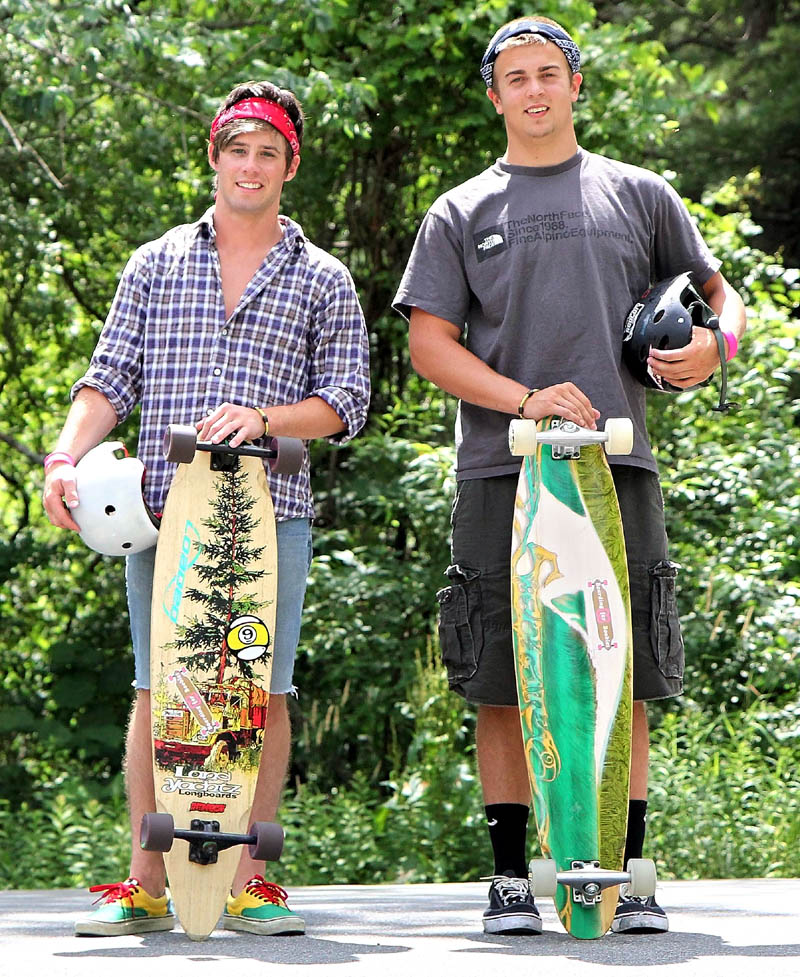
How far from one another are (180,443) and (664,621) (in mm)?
1078

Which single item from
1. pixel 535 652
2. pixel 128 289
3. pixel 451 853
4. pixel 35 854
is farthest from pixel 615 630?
pixel 35 854

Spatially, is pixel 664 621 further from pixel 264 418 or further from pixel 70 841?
pixel 70 841

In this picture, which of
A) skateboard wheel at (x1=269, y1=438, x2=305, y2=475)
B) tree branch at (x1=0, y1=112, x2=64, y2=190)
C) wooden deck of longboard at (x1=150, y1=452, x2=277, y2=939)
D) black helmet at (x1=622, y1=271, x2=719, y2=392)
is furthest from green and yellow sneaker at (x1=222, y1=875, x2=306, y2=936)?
tree branch at (x1=0, y1=112, x2=64, y2=190)

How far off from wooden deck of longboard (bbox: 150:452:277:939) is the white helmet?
5cm

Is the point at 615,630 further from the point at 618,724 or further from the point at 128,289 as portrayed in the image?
the point at 128,289

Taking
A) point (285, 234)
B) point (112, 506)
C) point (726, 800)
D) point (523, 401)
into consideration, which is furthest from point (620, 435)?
point (726, 800)

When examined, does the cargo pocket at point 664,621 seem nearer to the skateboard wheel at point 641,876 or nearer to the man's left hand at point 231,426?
the skateboard wheel at point 641,876

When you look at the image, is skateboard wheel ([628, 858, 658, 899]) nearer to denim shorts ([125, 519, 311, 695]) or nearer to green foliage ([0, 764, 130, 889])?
denim shorts ([125, 519, 311, 695])

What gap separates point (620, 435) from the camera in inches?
106

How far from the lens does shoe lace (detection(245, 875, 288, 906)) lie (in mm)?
2842

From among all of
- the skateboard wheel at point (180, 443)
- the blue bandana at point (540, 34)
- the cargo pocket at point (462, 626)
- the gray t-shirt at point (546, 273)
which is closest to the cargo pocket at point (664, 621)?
the gray t-shirt at point (546, 273)

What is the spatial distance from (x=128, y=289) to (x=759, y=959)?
1.87 m

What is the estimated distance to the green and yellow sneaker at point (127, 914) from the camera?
273 cm

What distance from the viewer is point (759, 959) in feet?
7.77
